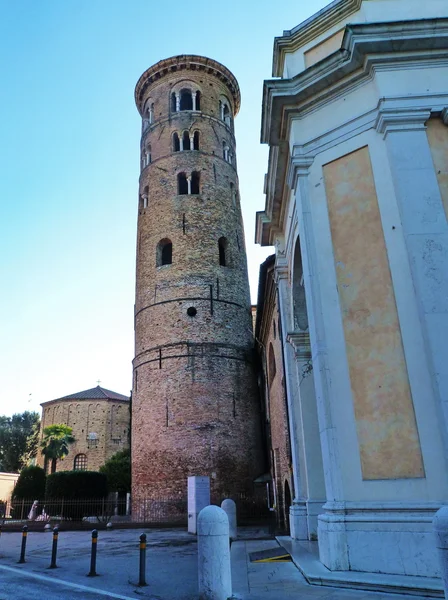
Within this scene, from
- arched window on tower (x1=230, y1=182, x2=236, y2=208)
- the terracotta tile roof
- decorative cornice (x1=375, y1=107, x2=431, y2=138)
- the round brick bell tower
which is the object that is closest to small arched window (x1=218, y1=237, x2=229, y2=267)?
the round brick bell tower

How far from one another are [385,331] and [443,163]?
2.66m

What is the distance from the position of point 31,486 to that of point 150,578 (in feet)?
81.5

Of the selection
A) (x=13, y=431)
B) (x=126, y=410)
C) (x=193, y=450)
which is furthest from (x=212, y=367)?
(x=13, y=431)

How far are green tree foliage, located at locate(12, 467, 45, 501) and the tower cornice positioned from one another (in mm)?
22051

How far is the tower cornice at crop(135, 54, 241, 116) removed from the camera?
2705cm

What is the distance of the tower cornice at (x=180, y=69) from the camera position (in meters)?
27.0

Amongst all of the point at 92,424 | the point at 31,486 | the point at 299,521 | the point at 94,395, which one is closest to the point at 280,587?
the point at 299,521

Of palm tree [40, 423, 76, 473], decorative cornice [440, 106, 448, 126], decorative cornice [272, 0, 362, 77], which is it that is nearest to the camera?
decorative cornice [440, 106, 448, 126]

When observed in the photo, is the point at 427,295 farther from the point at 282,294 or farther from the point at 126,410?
the point at 126,410

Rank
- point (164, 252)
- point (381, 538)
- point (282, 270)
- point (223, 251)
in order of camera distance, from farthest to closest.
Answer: point (223, 251) → point (164, 252) → point (282, 270) → point (381, 538)

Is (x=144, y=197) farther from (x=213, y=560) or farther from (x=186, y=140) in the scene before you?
(x=213, y=560)

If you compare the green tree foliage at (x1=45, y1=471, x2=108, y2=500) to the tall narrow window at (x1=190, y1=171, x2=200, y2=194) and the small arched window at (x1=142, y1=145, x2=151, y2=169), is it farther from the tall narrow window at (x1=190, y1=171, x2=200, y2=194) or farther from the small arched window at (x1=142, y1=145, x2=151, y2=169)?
the small arched window at (x1=142, y1=145, x2=151, y2=169)

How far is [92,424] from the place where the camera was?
41969mm

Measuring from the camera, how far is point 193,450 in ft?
63.8
